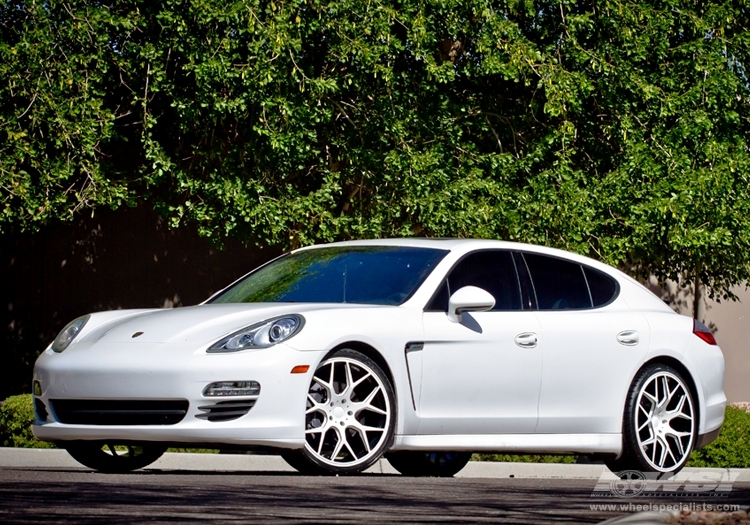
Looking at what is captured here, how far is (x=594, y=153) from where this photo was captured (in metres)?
14.8

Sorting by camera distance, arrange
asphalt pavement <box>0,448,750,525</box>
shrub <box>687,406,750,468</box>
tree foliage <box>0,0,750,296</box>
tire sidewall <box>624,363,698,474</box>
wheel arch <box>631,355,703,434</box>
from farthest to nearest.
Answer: shrub <box>687,406,750,468</box> < tree foliage <box>0,0,750,296</box> < wheel arch <box>631,355,703,434</box> < tire sidewall <box>624,363,698,474</box> < asphalt pavement <box>0,448,750,525</box>

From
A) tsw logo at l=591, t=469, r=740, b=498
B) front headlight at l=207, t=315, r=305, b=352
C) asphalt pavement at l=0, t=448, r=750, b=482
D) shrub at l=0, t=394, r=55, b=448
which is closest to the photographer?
tsw logo at l=591, t=469, r=740, b=498

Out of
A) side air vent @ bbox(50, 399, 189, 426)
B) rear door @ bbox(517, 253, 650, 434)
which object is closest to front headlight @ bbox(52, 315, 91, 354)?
side air vent @ bbox(50, 399, 189, 426)

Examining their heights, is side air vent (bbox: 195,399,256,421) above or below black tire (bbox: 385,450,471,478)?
above

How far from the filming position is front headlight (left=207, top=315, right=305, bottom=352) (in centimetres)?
699

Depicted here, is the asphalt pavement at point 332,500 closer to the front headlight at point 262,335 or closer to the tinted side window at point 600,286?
the front headlight at point 262,335

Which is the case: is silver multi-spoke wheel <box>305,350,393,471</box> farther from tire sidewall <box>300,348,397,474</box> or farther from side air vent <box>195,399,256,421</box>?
side air vent <box>195,399,256,421</box>

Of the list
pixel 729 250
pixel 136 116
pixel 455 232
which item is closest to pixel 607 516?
pixel 455 232

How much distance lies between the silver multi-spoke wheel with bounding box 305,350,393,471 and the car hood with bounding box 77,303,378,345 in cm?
37

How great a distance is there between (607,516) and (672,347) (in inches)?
150

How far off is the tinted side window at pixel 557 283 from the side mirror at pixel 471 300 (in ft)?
2.82

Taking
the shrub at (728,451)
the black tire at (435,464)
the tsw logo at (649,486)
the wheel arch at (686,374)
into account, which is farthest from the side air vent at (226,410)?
the shrub at (728,451)

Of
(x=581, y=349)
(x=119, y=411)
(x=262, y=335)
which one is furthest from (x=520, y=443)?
(x=119, y=411)

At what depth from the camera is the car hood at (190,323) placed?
711 centimetres
